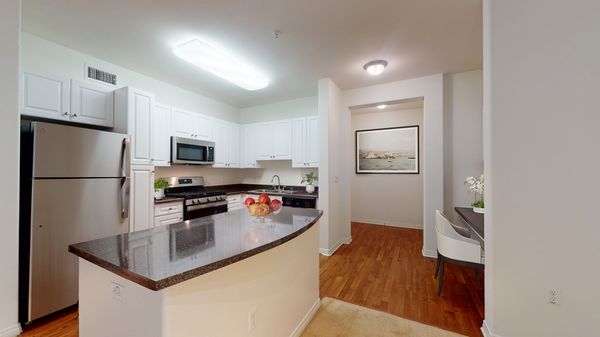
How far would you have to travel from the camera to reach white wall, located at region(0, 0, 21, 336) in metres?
1.74

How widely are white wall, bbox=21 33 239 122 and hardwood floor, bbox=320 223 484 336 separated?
359 centimetres

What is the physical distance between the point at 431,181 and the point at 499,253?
1.80 m

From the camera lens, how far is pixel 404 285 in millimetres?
2570

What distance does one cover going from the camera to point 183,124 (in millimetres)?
3746

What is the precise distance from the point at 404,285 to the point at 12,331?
3.55 metres

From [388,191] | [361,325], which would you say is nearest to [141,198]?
[361,325]

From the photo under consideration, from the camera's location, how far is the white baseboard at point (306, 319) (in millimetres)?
1737

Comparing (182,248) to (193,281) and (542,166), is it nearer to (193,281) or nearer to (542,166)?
(193,281)

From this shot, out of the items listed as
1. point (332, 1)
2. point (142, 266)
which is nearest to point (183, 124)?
point (332, 1)

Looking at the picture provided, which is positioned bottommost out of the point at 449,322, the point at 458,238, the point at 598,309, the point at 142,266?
the point at 449,322

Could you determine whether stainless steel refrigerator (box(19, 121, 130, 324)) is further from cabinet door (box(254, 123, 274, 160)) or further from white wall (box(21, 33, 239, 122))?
cabinet door (box(254, 123, 274, 160))

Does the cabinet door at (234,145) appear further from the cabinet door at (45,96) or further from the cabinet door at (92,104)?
the cabinet door at (45,96)

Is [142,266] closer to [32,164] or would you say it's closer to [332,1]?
[32,164]

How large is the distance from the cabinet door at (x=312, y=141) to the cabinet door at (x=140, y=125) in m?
2.43
